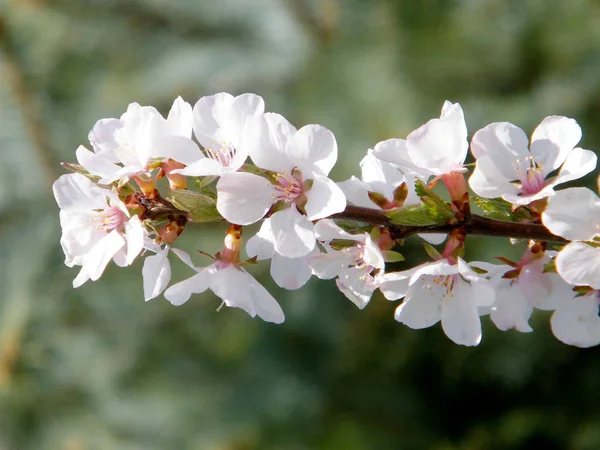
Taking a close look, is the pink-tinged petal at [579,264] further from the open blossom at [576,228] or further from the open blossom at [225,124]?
the open blossom at [225,124]

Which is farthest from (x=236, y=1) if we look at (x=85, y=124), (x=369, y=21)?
(x=85, y=124)

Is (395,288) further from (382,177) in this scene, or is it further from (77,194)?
(77,194)

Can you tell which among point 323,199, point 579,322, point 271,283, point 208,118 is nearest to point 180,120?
point 208,118

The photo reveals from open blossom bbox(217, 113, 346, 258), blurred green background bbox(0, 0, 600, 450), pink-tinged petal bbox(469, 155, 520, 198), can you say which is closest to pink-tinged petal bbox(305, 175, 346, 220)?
open blossom bbox(217, 113, 346, 258)

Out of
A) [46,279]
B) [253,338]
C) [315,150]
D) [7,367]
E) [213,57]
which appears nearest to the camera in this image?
[315,150]

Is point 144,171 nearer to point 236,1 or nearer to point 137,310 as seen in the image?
point 137,310
